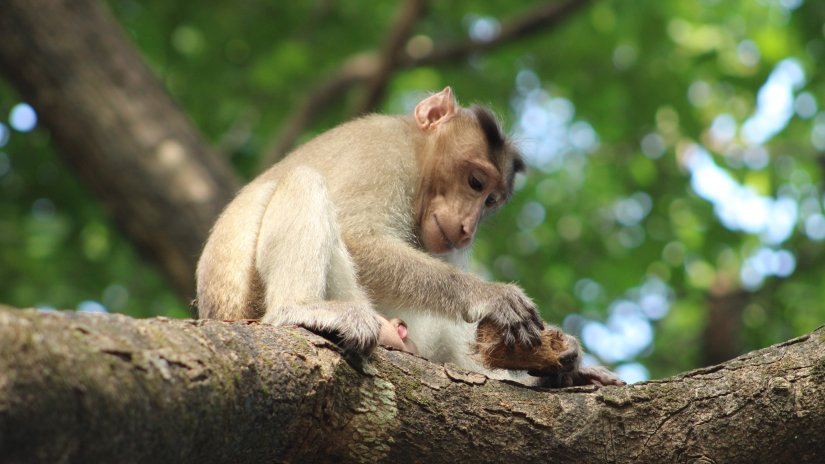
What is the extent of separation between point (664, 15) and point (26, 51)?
322 inches

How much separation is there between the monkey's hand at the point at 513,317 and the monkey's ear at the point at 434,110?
7.75 ft

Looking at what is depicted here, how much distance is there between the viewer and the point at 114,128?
10039 mm

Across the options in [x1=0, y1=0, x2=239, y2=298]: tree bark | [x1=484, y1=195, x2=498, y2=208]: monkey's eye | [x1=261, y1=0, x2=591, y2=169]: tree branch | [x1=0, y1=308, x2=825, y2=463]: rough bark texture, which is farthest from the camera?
[x1=261, y1=0, x2=591, y2=169]: tree branch

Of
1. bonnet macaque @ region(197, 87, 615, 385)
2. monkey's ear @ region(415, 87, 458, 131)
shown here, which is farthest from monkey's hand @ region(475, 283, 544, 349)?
monkey's ear @ region(415, 87, 458, 131)

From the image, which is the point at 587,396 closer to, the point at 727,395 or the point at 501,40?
the point at 727,395

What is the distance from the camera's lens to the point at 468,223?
24.8 feet

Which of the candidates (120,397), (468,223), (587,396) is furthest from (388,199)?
(120,397)

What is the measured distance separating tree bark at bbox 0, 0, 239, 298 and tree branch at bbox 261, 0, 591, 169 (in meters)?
1.57

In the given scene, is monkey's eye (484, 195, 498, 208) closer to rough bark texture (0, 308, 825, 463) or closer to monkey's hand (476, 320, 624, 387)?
monkey's hand (476, 320, 624, 387)

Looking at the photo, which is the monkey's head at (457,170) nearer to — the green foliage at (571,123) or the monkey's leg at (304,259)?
the monkey's leg at (304,259)

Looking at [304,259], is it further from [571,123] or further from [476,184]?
[571,123]

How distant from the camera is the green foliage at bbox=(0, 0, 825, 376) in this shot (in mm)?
12312

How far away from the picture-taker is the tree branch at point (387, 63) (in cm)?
1160

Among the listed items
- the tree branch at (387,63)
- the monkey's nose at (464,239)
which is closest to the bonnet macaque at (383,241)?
the monkey's nose at (464,239)
